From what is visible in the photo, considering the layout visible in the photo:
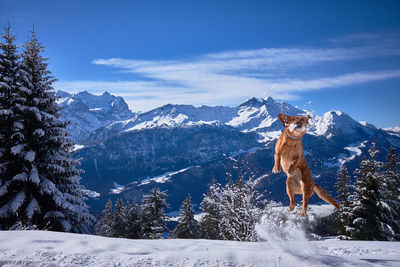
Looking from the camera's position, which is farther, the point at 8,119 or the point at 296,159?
the point at 8,119

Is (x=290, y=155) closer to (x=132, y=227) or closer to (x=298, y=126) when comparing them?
(x=298, y=126)

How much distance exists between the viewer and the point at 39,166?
10820 millimetres

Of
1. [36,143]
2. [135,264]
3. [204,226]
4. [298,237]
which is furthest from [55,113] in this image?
[204,226]

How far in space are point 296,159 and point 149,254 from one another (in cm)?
290

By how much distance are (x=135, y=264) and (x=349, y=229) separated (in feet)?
51.9

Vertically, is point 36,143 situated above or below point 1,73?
below

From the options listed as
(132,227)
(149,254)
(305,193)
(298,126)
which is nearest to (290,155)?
(298,126)

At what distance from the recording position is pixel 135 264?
12.7 feet

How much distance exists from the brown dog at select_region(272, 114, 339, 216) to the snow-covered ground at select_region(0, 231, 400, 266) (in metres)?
0.94

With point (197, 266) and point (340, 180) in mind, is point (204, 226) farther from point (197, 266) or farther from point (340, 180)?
point (197, 266)

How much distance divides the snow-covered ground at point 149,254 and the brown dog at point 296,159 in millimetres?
943

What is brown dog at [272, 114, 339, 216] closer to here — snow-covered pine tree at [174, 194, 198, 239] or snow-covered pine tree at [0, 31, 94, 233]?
snow-covered pine tree at [0, 31, 94, 233]

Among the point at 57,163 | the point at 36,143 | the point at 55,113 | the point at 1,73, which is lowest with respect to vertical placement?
the point at 57,163

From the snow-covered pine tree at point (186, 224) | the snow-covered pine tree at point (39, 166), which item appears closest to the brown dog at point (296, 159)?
the snow-covered pine tree at point (39, 166)
